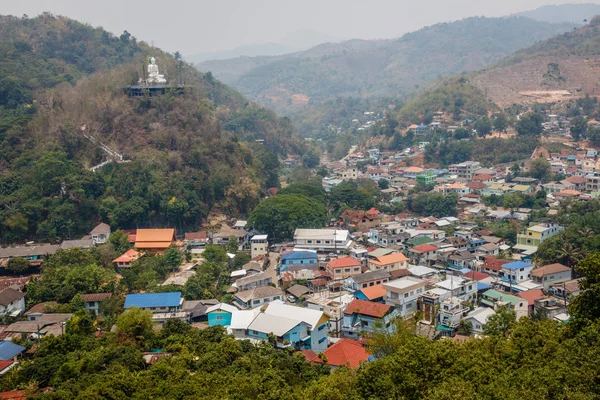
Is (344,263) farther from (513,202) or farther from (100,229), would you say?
(513,202)

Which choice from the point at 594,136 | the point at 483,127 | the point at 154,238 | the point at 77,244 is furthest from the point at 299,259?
the point at 594,136

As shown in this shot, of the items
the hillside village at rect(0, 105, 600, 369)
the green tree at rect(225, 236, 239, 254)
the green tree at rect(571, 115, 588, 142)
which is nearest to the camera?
the hillside village at rect(0, 105, 600, 369)

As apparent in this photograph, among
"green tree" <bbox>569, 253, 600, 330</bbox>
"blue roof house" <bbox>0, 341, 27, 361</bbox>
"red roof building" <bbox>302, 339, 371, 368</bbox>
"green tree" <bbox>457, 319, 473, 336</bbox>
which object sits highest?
"green tree" <bbox>569, 253, 600, 330</bbox>

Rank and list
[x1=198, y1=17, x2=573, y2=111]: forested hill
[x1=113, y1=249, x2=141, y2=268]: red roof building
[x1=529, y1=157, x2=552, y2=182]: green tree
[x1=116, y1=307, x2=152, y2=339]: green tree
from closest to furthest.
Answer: [x1=116, y1=307, x2=152, y2=339]: green tree < [x1=113, y1=249, x2=141, y2=268]: red roof building < [x1=529, y1=157, x2=552, y2=182]: green tree < [x1=198, y1=17, x2=573, y2=111]: forested hill

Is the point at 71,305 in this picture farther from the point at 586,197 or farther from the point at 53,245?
the point at 586,197

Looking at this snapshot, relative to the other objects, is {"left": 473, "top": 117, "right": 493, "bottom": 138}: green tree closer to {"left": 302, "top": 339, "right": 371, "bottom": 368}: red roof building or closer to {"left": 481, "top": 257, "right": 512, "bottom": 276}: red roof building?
{"left": 481, "top": 257, "right": 512, "bottom": 276}: red roof building

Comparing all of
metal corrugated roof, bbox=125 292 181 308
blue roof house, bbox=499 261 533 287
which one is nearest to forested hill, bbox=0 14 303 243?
metal corrugated roof, bbox=125 292 181 308
